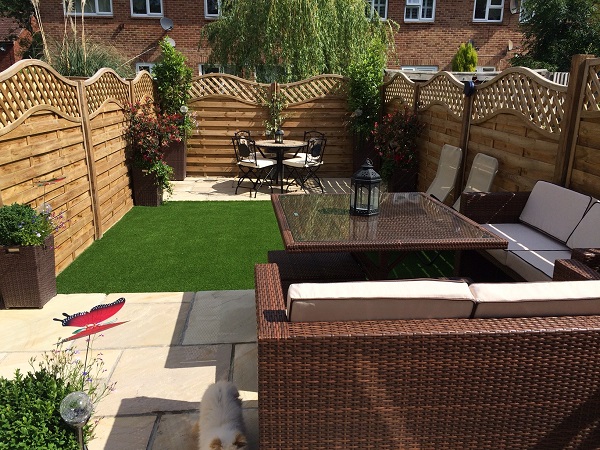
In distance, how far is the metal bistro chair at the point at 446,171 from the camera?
5730 mm

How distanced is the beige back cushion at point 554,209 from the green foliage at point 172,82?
6239 mm

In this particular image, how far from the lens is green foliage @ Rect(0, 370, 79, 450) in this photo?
1761 millimetres

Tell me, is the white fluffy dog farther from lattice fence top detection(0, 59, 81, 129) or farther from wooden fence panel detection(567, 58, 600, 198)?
wooden fence panel detection(567, 58, 600, 198)

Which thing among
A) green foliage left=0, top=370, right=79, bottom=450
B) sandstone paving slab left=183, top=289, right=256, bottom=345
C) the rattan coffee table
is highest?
the rattan coffee table

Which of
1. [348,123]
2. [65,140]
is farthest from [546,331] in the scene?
[348,123]

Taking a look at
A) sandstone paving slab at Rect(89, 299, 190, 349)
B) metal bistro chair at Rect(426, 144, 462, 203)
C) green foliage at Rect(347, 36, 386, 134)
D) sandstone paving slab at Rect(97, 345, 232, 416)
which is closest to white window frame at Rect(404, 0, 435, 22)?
green foliage at Rect(347, 36, 386, 134)

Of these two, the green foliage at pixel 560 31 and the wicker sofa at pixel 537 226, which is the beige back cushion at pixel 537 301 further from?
the green foliage at pixel 560 31

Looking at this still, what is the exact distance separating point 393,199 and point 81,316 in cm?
272

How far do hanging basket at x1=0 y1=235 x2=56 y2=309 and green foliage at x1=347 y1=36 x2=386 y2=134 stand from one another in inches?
249

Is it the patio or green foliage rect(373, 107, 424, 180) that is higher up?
green foliage rect(373, 107, 424, 180)

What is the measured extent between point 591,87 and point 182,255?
3.91m

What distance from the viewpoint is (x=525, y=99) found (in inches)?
177

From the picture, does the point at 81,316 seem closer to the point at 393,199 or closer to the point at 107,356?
A: the point at 107,356

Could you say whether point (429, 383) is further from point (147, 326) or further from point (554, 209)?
point (554, 209)
